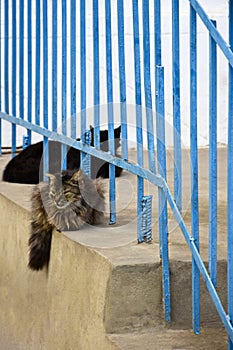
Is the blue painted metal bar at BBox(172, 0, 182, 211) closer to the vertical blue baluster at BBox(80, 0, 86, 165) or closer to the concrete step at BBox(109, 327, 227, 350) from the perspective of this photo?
the concrete step at BBox(109, 327, 227, 350)

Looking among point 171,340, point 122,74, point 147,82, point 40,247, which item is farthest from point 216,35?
point 40,247

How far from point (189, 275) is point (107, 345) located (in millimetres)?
442

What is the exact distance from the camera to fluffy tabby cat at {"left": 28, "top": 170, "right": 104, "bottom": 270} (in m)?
4.20

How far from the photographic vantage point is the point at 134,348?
338 cm

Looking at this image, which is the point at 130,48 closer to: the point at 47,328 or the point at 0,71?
the point at 0,71

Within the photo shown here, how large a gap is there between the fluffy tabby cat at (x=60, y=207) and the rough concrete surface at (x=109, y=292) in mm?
63

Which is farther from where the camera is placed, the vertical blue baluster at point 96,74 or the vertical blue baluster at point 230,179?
the vertical blue baluster at point 96,74

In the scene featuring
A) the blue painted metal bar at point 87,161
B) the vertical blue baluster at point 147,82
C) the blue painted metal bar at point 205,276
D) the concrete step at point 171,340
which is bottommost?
the concrete step at point 171,340

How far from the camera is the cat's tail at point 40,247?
4312mm

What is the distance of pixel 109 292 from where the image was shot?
3.57 m

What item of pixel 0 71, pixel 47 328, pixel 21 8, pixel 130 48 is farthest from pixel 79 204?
pixel 130 48

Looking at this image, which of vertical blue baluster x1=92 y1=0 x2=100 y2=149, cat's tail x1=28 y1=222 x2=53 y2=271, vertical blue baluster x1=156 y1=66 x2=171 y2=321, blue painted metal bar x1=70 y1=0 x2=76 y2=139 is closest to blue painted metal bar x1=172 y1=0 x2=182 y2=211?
vertical blue baluster x1=156 y1=66 x2=171 y2=321

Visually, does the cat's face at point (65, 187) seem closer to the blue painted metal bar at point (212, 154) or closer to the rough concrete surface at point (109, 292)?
the rough concrete surface at point (109, 292)

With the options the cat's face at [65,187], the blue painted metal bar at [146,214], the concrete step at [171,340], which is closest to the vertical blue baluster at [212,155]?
the concrete step at [171,340]
